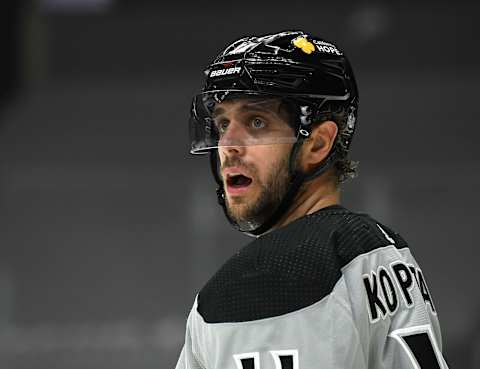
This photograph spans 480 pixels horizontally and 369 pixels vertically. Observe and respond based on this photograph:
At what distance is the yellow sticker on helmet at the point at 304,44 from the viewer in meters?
1.32

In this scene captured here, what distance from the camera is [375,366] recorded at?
1145 mm

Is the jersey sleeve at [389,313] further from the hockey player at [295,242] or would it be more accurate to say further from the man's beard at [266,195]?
the man's beard at [266,195]

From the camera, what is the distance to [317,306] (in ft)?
3.55

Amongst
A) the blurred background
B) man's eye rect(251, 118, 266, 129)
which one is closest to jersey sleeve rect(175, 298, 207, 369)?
man's eye rect(251, 118, 266, 129)

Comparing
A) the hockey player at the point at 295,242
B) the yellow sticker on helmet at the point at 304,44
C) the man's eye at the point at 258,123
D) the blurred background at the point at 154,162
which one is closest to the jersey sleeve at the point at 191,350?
the hockey player at the point at 295,242

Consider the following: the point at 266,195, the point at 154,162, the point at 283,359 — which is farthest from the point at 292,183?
the point at 154,162

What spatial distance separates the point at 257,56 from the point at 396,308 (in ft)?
1.21

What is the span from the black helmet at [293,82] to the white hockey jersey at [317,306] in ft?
0.39

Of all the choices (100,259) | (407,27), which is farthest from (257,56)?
(407,27)

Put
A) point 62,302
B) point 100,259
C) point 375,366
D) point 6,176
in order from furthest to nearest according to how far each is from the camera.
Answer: point 6,176 < point 100,259 < point 62,302 < point 375,366

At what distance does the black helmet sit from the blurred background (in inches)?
98.8

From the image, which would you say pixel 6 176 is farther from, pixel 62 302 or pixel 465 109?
pixel 465 109

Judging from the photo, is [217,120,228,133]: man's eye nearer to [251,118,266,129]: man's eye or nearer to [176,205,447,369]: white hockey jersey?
[251,118,266,129]: man's eye

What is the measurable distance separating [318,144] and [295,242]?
0.21 m
